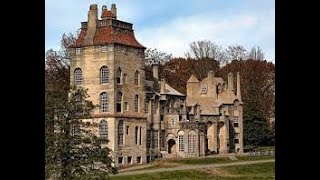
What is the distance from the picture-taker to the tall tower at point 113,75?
3984 centimetres

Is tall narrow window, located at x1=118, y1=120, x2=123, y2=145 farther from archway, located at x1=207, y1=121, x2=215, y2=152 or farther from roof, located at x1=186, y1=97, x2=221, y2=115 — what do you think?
archway, located at x1=207, y1=121, x2=215, y2=152

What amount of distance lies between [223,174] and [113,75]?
34.3 ft

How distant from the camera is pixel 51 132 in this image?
1761 centimetres

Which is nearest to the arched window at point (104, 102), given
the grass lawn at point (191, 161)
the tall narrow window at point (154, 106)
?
the tall narrow window at point (154, 106)

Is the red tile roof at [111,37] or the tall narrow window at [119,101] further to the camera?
the tall narrow window at [119,101]

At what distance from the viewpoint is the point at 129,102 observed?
41.3 m

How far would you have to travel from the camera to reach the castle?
131 feet

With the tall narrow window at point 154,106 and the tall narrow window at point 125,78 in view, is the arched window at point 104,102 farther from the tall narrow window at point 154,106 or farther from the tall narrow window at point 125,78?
the tall narrow window at point 154,106

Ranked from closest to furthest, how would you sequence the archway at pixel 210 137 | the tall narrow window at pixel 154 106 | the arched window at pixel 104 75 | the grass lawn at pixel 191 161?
the grass lawn at pixel 191 161
the arched window at pixel 104 75
the tall narrow window at pixel 154 106
the archway at pixel 210 137

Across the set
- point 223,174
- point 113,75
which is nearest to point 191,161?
point 223,174

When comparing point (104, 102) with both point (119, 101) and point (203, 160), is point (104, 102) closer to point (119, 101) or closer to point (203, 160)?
point (119, 101)
